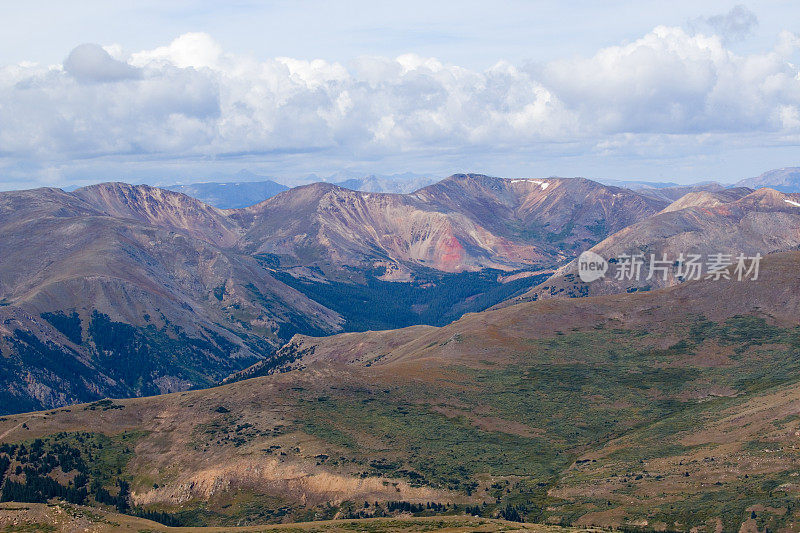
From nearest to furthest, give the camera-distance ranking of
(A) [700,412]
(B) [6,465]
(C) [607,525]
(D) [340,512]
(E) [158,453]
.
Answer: (C) [607,525], (D) [340,512], (B) [6,465], (E) [158,453], (A) [700,412]

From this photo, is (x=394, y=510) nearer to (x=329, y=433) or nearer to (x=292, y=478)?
(x=292, y=478)

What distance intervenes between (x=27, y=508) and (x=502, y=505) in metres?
82.2

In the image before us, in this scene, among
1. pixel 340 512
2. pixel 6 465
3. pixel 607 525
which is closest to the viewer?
pixel 607 525

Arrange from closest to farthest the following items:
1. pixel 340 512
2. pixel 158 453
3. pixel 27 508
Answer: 1. pixel 27 508
2. pixel 340 512
3. pixel 158 453

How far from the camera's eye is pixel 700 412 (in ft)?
625

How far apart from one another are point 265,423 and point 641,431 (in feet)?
300

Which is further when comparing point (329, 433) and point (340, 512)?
point (329, 433)

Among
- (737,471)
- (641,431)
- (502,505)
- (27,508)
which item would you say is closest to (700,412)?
(641,431)


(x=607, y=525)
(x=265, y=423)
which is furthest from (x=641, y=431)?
(x=265, y=423)

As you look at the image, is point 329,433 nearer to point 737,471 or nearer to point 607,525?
point 607,525

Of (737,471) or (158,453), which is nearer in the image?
(737,471)

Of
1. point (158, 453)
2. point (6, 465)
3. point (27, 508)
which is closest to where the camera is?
A: point (27, 508)

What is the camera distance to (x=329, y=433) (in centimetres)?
18150

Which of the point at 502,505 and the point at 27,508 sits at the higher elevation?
the point at 27,508
